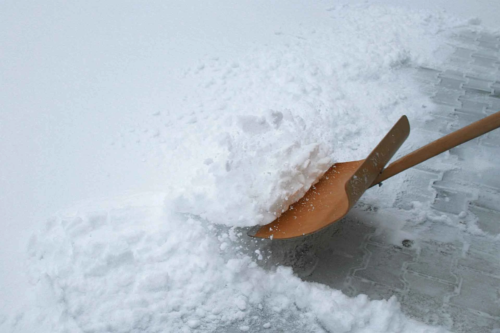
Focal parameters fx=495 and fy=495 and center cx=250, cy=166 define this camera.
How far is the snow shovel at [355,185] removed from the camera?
217 cm

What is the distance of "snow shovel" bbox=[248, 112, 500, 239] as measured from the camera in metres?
2.17

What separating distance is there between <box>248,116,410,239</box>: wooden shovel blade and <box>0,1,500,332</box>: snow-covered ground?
0.07 m

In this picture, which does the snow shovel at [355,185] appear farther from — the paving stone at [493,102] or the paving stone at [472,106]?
the paving stone at [493,102]

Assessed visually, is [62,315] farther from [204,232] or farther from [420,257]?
[420,257]

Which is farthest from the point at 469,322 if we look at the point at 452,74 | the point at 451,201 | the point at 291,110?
the point at 452,74

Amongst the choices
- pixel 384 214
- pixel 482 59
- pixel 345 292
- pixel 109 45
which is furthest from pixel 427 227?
pixel 109 45

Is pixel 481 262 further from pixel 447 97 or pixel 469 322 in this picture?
pixel 447 97

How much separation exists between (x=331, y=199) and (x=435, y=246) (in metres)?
0.65

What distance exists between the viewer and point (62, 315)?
6.94ft

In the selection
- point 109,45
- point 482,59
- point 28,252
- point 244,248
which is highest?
point 109,45

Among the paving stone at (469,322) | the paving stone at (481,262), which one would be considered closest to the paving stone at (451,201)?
the paving stone at (481,262)

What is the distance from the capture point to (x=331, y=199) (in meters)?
2.40

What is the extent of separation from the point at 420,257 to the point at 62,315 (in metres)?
1.72

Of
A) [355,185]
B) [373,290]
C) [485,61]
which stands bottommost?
[485,61]
